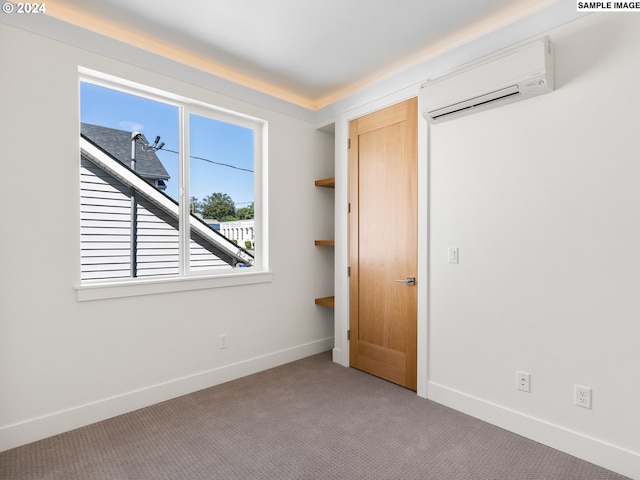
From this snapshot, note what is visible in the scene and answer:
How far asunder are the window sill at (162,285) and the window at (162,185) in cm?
7

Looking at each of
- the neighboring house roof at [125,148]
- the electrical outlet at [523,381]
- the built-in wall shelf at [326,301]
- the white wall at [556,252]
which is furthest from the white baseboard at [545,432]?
the neighboring house roof at [125,148]

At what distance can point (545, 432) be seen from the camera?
80.6 inches

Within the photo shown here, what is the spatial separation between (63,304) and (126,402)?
2.67ft

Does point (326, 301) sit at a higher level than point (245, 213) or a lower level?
lower

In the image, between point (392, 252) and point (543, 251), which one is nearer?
point (543, 251)

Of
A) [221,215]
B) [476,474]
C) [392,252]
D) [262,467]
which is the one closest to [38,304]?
[221,215]

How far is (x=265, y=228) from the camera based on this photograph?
3.29 meters

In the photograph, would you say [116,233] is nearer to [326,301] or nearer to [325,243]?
[325,243]

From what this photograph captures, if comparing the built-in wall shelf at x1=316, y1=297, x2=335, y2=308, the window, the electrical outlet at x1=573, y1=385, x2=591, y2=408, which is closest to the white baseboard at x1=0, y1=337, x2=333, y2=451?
the built-in wall shelf at x1=316, y1=297, x2=335, y2=308

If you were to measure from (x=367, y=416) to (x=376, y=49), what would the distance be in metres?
2.66

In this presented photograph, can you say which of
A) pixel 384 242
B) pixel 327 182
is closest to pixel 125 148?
pixel 327 182

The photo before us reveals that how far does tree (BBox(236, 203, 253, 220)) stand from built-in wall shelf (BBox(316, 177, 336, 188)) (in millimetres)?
776

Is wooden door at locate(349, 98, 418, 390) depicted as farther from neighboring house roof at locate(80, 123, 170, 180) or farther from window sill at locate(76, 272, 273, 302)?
neighboring house roof at locate(80, 123, 170, 180)

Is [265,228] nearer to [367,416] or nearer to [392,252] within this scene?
[392,252]
